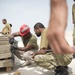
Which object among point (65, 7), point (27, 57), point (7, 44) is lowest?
point (27, 57)

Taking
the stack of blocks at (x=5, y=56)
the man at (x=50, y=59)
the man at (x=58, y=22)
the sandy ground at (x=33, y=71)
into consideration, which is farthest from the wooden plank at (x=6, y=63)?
the man at (x=58, y=22)

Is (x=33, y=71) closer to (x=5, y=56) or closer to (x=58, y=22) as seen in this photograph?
(x=5, y=56)

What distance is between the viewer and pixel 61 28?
0.71 meters

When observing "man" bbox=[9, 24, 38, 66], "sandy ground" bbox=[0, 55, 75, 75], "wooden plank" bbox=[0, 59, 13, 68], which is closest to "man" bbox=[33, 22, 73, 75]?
"sandy ground" bbox=[0, 55, 75, 75]

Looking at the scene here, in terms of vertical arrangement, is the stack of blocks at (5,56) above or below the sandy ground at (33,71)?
above

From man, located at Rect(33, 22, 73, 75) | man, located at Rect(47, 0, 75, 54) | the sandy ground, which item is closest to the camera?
man, located at Rect(47, 0, 75, 54)

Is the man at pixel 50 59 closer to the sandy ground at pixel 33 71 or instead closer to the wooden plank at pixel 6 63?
the sandy ground at pixel 33 71

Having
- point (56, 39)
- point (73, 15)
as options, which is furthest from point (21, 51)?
point (56, 39)

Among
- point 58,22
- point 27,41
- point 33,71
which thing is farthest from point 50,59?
point 58,22

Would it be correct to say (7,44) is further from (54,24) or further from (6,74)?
(54,24)

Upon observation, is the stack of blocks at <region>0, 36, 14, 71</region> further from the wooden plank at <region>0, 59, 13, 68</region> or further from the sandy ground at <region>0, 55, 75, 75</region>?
the sandy ground at <region>0, 55, 75, 75</region>

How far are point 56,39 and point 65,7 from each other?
0.13 metres

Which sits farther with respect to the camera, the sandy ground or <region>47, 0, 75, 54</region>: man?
the sandy ground

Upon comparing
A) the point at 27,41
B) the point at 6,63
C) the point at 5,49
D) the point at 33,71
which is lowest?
the point at 33,71
